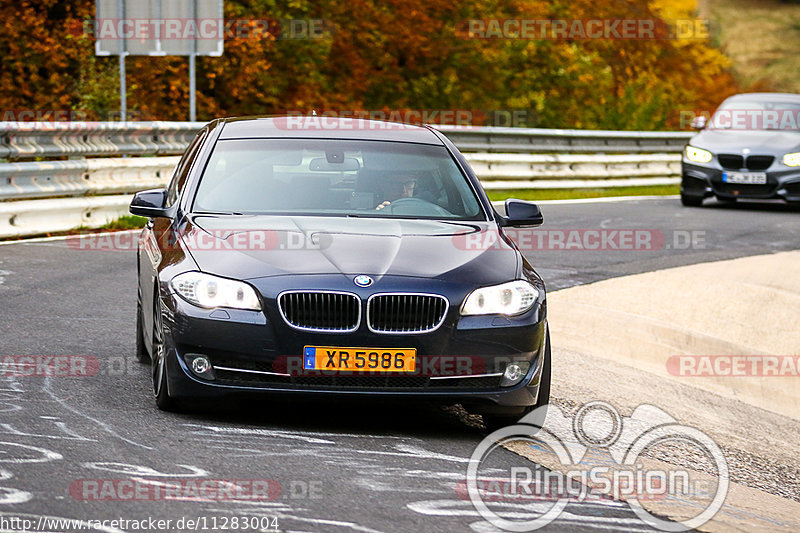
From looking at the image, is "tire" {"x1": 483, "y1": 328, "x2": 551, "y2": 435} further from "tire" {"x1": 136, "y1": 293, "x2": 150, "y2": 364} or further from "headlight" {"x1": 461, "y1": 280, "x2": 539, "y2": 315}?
"tire" {"x1": 136, "y1": 293, "x2": 150, "y2": 364}

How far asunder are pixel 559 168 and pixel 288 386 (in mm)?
18556

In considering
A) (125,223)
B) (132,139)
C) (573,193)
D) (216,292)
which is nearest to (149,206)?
(216,292)

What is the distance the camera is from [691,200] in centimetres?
2236

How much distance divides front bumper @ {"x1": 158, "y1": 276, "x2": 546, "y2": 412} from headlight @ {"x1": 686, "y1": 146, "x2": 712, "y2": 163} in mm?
16182

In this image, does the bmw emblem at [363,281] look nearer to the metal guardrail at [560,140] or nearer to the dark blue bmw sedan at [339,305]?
the dark blue bmw sedan at [339,305]

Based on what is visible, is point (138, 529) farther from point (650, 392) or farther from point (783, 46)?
point (783, 46)

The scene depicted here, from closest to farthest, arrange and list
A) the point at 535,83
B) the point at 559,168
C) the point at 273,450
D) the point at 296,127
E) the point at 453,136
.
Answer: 1. the point at 273,450
2. the point at 296,127
3. the point at 453,136
4. the point at 559,168
5. the point at 535,83

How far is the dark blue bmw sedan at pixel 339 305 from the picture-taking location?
6.36 meters

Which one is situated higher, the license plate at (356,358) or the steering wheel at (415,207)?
the steering wheel at (415,207)

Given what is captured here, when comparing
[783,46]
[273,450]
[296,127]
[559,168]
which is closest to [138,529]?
[273,450]

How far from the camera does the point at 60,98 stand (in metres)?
32.0

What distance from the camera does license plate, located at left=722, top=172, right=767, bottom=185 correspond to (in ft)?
71.8

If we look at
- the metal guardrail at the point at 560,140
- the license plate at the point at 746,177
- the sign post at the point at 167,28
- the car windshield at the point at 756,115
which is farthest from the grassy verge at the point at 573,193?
the sign post at the point at 167,28

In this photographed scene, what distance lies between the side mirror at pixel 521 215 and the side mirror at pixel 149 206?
6.04 ft
